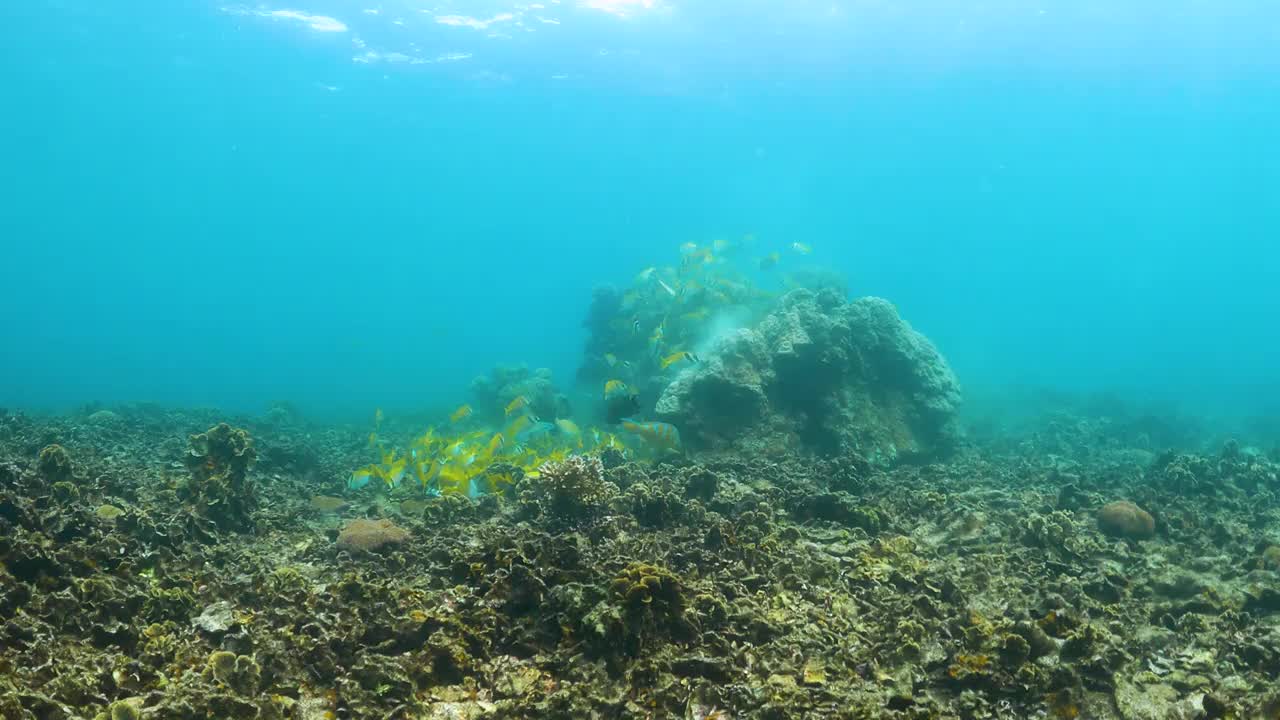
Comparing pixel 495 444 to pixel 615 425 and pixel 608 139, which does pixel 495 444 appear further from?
pixel 608 139

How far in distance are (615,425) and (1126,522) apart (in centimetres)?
832

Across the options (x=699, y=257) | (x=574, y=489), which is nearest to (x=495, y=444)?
(x=574, y=489)

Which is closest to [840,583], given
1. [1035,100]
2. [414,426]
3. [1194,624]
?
[1194,624]

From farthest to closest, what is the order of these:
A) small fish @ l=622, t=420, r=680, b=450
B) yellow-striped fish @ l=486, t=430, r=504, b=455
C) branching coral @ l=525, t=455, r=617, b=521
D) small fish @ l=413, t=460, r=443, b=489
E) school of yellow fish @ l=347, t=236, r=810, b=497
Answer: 1. small fish @ l=622, t=420, r=680, b=450
2. small fish @ l=413, t=460, r=443, b=489
3. yellow-striped fish @ l=486, t=430, r=504, b=455
4. school of yellow fish @ l=347, t=236, r=810, b=497
5. branching coral @ l=525, t=455, r=617, b=521

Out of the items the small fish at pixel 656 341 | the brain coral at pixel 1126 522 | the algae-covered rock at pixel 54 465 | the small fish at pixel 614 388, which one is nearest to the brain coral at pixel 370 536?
the algae-covered rock at pixel 54 465

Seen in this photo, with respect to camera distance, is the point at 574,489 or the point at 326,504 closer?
the point at 574,489

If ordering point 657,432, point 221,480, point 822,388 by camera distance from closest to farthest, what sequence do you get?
point 221,480, point 657,432, point 822,388

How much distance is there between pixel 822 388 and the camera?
37.5 ft

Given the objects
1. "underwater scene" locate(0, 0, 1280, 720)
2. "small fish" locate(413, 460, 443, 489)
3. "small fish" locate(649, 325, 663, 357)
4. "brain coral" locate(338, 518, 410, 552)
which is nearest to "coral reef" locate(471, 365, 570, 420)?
"underwater scene" locate(0, 0, 1280, 720)

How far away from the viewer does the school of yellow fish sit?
27.7 ft

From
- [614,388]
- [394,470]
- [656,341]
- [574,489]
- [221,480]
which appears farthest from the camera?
[656,341]

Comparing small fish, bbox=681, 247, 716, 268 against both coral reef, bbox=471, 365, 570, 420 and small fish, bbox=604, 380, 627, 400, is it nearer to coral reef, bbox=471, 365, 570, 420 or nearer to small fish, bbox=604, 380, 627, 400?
coral reef, bbox=471, 365, 570, 420

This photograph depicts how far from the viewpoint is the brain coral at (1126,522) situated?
7133 mm

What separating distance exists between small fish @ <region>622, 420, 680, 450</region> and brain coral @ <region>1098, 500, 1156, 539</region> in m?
5.46
